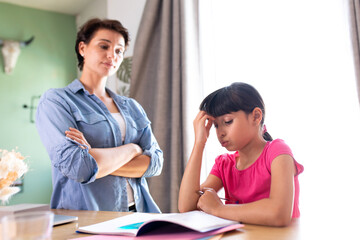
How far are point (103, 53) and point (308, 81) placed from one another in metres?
1.18

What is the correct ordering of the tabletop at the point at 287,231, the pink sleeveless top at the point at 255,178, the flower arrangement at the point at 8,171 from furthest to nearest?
the pink sleeveless top at the point at 255,178
the flower arrangement at the point at 8,171
the tabletop at the point at 287,231

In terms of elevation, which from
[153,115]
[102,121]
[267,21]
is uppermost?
[267,21]

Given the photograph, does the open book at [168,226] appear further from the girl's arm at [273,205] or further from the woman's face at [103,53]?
the woman's face at [103,53]

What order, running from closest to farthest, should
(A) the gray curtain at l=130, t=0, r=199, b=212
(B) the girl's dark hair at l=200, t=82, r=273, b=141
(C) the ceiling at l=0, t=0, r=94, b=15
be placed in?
(B) the girl's dark hair at l=200, t=82, r=273, b=141 → (A) the gray curtain at l=130, t=0, r=199, b=212 → (C) the ceiling at l=0, t=0, r=94, b=15

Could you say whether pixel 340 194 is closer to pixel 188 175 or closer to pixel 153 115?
pixel 188 175

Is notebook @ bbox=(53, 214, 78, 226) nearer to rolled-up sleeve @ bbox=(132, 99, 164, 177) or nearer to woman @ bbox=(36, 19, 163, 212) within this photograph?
woman @ bbox=(36, 19, 163, 212)

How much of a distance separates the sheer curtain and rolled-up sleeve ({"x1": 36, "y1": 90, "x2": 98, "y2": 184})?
48.2 inches

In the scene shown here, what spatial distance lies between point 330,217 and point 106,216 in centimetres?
71

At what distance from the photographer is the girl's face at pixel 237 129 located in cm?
127

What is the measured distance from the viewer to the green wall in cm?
382

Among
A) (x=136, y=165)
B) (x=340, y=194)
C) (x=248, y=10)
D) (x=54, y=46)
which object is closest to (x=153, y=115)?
(x=248, y=10)

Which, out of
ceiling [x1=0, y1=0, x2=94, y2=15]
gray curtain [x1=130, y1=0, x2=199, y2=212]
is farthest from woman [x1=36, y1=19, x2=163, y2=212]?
ceiling [x1=0, y1=0, x2=94, y2=15]

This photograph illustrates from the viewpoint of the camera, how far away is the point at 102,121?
59.8 inches

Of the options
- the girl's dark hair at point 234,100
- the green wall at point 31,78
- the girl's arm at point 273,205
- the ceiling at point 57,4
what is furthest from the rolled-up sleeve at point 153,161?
the ceiling at point 57,4
